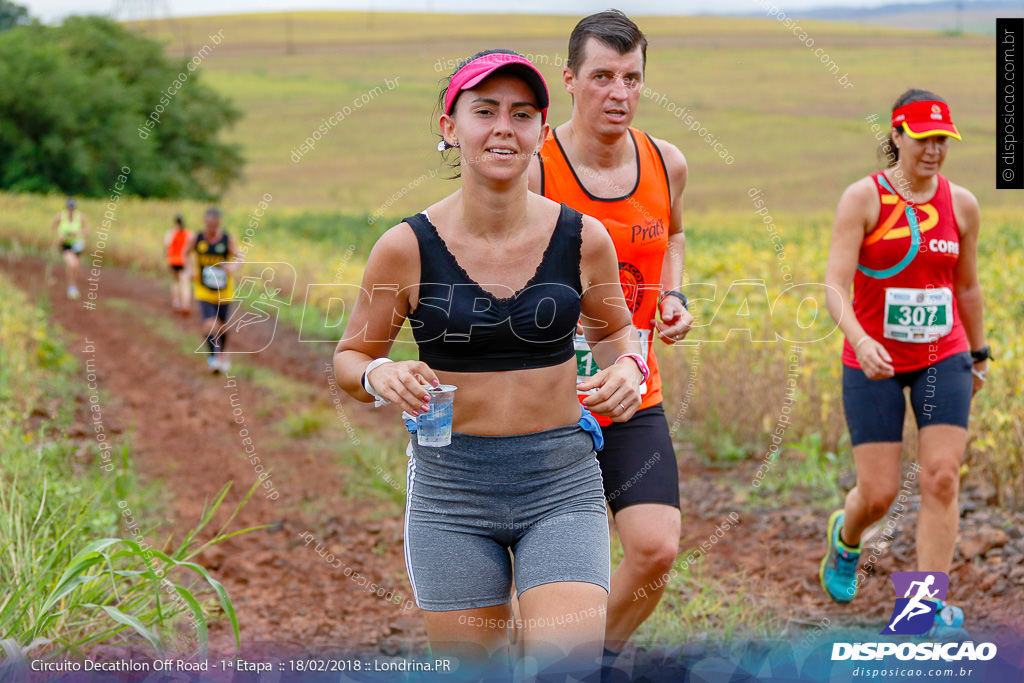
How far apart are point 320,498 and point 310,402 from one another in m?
3.25

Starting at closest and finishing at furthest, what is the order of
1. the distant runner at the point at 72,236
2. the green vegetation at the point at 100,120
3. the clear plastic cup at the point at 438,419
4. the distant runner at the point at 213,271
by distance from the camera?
the clear plastic cup at the point at 438,419, the distant runner at the point at 213,271, the distant runner at the point at 72,236, the green vegetation at the point at 100,120

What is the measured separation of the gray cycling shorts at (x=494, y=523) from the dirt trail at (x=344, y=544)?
191 centimetres

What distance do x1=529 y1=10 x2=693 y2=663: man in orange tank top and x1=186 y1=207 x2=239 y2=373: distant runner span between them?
7.50 m

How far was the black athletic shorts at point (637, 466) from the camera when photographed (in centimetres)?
343

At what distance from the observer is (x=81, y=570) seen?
3.15 meters

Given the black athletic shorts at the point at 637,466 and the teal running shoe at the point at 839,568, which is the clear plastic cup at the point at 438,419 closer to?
the black athletic shorts at the point at 637,466

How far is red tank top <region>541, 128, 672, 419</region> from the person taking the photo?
3.48 metres

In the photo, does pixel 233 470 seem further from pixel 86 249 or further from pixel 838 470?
pixel 86 249

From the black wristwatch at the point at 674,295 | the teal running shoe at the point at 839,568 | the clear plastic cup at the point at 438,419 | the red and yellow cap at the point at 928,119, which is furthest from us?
the teal running shoe at the point at 839,568

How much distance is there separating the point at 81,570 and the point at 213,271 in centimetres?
757

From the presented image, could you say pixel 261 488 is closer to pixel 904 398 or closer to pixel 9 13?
pixel 904 398

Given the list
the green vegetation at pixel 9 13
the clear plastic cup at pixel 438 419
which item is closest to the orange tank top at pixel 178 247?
the clear plastic cup at pixel 438 419

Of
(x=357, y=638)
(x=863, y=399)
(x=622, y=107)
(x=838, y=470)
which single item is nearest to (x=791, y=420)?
(x=838, y=470)

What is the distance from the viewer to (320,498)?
681 cm
